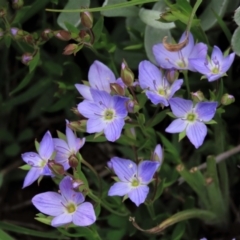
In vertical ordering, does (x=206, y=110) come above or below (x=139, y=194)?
above

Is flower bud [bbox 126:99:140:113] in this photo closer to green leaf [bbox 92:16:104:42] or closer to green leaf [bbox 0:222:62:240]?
green leaf [bbox 92:16:104:42]

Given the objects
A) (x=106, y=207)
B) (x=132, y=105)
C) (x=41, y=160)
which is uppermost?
(x=132, y=105)

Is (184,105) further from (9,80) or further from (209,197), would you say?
(9,80)

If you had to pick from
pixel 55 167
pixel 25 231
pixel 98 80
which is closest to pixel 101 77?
pixel 98 80

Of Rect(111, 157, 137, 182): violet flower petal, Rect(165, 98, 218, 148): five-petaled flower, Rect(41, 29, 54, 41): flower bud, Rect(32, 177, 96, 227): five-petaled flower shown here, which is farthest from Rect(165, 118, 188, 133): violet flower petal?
Rect(41, 29, 54, 41): flower bud

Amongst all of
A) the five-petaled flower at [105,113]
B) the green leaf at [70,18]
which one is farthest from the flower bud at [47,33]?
the five-petaled flower at [105,113]

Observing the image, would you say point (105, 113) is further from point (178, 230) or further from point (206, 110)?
point (178, 230)
